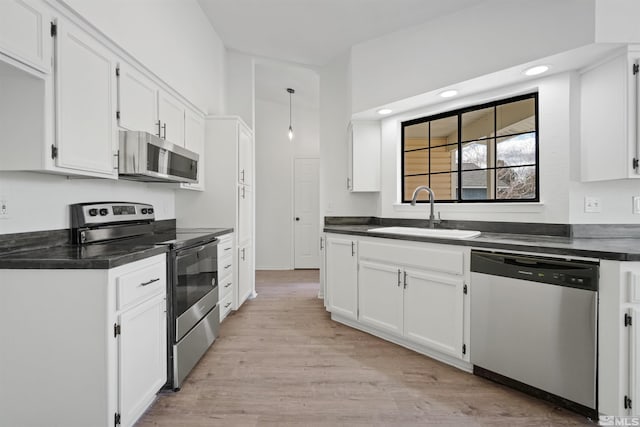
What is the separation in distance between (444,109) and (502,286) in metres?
1.81

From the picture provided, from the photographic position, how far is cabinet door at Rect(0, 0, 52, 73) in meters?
1.29

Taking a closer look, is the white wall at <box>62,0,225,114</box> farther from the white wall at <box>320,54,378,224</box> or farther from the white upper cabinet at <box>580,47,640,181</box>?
the white upper cabinet at <box>580,47,640,181</box>

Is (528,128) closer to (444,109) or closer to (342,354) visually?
(444,109)

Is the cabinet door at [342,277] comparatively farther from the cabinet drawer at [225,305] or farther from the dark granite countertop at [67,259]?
the dark granite countertop at [67,259]

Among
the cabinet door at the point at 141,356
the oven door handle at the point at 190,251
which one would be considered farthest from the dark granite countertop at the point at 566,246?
the cabinet door at the point at 141,356

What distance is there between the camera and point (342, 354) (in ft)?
8.21

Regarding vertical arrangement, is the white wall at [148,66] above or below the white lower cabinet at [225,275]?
above

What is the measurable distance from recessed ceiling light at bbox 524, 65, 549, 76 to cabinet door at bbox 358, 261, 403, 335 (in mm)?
1761

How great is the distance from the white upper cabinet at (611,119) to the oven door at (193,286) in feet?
9.37

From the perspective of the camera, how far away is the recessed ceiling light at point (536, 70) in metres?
2.29

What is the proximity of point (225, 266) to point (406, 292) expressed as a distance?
171 cm

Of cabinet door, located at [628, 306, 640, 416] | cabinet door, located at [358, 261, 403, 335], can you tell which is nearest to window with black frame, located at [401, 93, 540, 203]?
cabinet door, located at [358, 261, 403, 335]

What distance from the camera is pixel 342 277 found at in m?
3.09

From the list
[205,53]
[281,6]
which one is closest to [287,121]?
[205,53]
